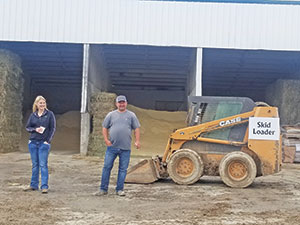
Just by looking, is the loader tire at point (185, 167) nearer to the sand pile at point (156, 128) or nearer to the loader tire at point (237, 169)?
the loader tire at point (237, 169)

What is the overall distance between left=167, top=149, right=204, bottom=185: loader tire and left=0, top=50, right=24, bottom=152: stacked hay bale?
7.56 m

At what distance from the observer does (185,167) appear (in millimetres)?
7242

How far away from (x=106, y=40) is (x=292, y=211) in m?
9.41

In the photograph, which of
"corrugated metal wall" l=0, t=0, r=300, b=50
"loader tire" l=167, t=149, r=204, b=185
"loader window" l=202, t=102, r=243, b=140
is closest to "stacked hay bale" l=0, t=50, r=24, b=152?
"corrugated metal wall" l=0, t=0, r=300, b=50

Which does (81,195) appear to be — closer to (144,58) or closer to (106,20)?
(106,20)

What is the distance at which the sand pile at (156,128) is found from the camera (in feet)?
45.2

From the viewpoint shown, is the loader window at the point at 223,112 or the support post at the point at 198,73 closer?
the loader window at the point at 223,112

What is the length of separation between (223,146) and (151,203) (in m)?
2.45

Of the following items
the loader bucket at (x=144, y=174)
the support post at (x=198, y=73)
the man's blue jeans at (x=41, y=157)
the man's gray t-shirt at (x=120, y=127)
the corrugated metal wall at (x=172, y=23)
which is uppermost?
the corrugated metal wall at (x=172, y=23)

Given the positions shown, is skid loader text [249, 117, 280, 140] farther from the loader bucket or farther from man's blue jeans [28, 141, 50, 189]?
man's blue jeans [28, 141, 50, 189]

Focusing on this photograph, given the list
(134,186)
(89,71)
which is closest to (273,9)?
(89,71)

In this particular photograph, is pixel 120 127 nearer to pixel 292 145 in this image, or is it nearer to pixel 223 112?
pixel 223 112

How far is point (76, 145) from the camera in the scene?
1612 cm

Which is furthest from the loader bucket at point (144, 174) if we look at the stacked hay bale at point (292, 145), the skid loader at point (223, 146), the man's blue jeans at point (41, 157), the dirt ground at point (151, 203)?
the stacked hay bale at point (292, 145)
